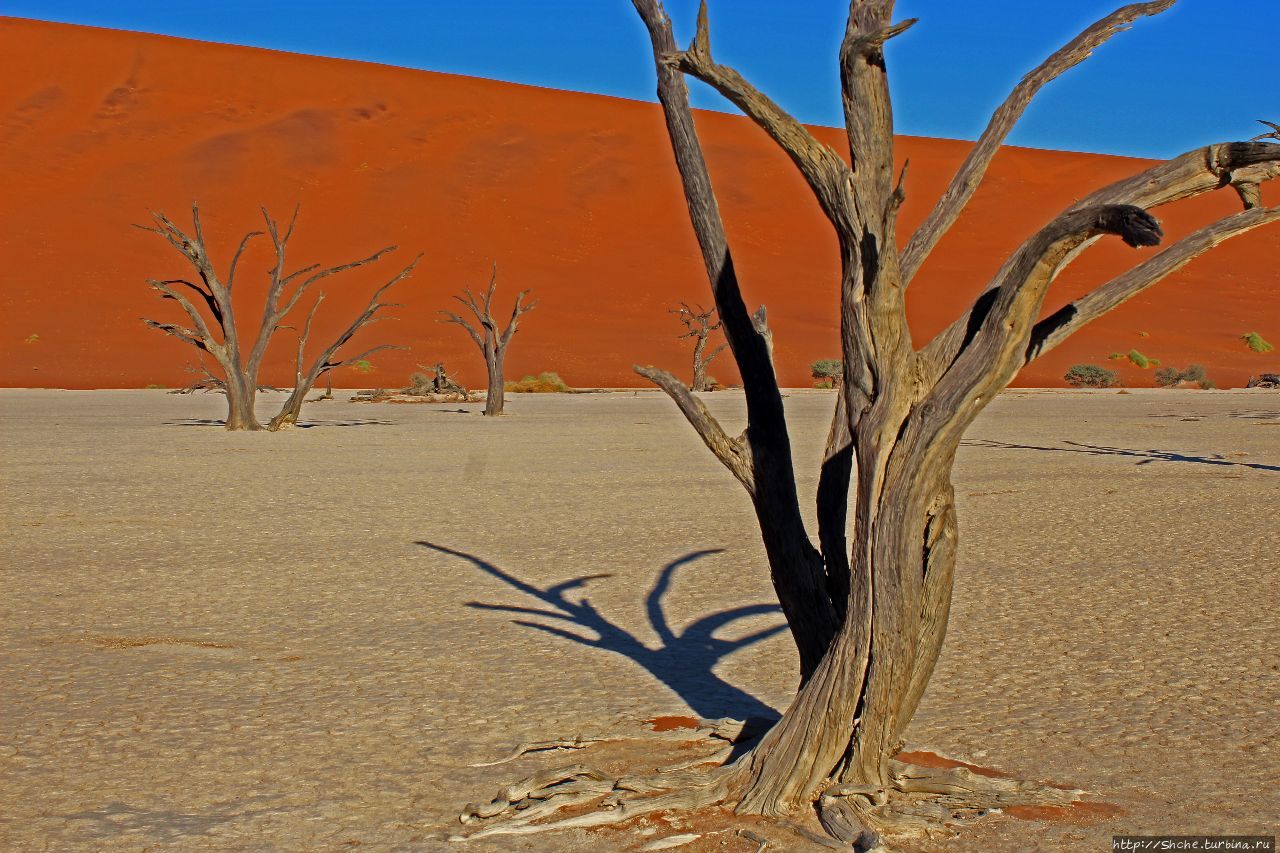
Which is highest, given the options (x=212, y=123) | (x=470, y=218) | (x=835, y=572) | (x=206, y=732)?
(x=212, y=123)

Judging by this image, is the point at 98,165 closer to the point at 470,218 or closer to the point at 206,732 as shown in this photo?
the point at 470,218

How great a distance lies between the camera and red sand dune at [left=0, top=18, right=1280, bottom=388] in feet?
188

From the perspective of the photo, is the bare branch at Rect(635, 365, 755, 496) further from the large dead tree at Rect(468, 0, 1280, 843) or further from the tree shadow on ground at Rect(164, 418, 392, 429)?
the tree shadow on ground at Rect(164, 418, 392, 429)

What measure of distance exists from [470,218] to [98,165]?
804 inches

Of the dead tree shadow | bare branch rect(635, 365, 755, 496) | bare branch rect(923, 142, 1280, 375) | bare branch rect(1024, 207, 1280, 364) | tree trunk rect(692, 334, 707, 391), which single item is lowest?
the dead tree shadow

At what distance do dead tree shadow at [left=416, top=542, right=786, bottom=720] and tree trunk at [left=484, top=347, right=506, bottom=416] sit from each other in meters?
19.2

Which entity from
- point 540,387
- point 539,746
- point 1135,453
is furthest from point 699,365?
point 539,746

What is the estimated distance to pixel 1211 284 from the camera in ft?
250

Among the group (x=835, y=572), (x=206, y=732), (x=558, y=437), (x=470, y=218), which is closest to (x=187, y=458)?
(x=558, y=437)

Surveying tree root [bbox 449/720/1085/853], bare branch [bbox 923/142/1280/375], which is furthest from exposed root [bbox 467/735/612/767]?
bare branch [bbox 923/142/1280/375]

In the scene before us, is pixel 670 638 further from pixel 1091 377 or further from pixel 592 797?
pixel 1091 377

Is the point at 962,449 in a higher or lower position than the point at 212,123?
lower

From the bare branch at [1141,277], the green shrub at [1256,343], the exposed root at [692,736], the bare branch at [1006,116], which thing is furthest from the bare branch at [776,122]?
the green shrub at [1256,343]

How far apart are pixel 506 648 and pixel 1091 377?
46195 mm
